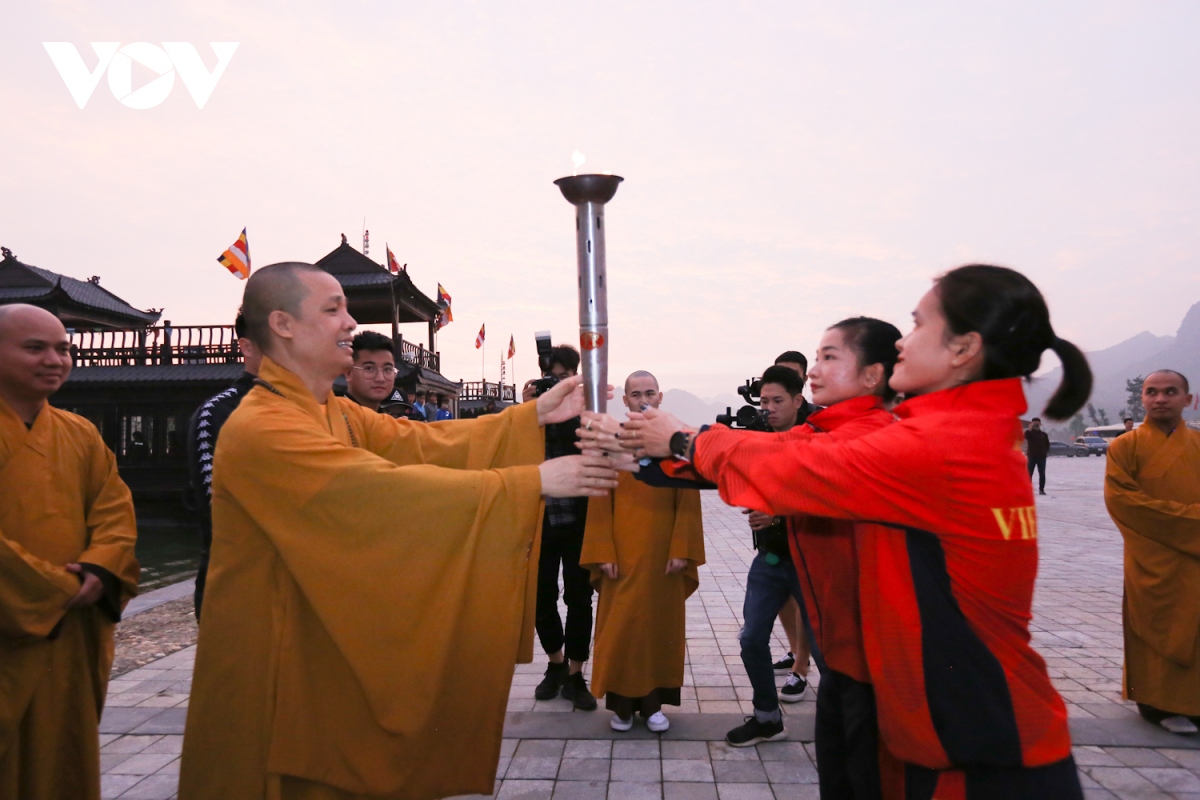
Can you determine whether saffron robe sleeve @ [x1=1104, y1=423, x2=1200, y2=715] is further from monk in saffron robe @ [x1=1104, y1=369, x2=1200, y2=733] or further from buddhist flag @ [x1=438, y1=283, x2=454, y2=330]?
buddhist flag @ [x1=438, y1=283, x2=454, y2=330]

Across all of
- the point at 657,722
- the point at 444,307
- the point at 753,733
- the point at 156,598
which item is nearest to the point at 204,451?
the point at 657,722

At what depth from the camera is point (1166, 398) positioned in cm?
442

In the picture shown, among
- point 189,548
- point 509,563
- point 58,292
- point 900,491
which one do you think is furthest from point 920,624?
point 58,292

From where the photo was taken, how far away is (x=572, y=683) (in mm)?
4543

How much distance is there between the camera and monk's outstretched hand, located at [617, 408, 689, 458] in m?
2.30

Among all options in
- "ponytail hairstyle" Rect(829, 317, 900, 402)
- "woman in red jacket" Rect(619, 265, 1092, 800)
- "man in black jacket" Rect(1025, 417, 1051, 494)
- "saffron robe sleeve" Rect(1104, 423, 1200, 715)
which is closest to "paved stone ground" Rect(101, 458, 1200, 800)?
"saffron robe sleeve" Rect(1104, 423, 1200, 715)

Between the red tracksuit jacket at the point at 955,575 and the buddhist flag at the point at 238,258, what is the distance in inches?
734

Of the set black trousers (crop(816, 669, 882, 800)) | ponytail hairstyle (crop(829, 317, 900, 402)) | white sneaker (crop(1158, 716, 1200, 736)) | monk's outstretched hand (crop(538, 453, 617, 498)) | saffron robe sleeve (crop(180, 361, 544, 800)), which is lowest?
white sneaker (crop(1158, 716, 1200, 736))

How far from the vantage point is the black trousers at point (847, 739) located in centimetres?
236

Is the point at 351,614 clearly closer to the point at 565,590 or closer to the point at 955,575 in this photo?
the point at 955,575

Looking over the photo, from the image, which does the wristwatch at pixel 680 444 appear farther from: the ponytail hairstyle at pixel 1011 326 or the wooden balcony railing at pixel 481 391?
the wooden balcony railing at pixel 481 391

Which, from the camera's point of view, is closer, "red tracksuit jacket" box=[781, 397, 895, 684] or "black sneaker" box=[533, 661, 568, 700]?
"red tracksuit jacket" box=[781, 397, 895, 684]

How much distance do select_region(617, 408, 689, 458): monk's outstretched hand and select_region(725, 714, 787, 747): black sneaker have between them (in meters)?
2.12

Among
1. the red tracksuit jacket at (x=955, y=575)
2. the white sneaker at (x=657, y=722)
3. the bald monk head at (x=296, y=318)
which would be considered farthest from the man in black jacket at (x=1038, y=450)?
the bald monk head at (x=296, y=318)
